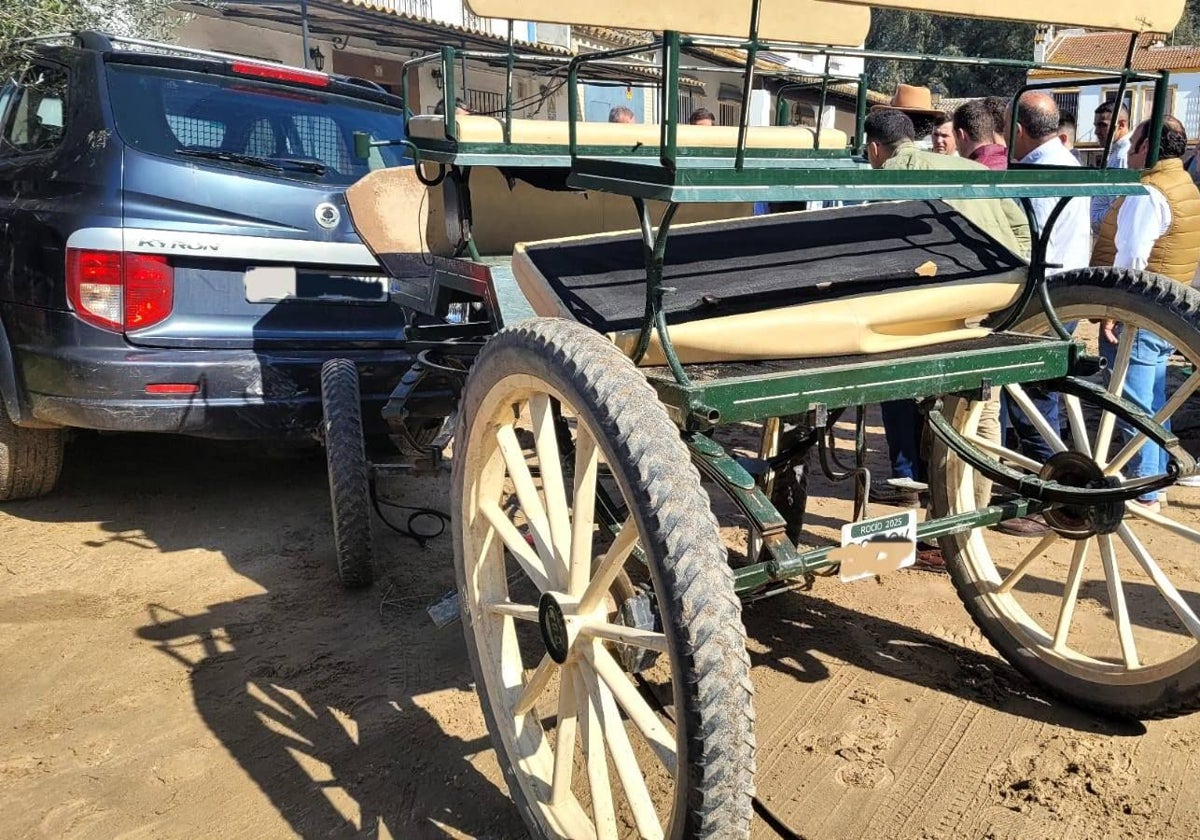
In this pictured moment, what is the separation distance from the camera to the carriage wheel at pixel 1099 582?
2750mm

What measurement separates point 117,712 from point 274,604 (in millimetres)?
833

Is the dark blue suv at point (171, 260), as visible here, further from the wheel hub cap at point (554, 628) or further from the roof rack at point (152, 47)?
the wheel hub cap at point (554, 628)

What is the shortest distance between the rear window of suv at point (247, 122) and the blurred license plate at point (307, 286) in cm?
Result: 47

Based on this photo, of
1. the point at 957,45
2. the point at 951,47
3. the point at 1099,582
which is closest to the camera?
the point at 1099,582

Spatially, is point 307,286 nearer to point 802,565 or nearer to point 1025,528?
point 802,565

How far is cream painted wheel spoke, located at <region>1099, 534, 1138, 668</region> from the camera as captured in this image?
2875 mm

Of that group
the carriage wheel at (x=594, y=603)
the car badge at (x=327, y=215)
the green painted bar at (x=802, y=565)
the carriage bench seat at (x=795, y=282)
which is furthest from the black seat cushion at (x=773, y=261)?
the car badge at (x=327, y=215)

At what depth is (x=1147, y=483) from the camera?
102 inches

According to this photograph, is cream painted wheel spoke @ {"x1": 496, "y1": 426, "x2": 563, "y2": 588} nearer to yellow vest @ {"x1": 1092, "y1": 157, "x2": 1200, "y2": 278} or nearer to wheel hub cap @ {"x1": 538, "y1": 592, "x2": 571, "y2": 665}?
wheel hub cap @ {"x1": 538, "y1": 592, "x2": 571, "y2": 665}

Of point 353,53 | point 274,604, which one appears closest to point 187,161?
point 274,604

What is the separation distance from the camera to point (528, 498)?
7.78 ft

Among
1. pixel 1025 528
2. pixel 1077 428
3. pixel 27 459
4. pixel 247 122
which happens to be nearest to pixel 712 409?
pixel 1077 428

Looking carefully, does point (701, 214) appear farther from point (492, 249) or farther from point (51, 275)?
point (51, 275)

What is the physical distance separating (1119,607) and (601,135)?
2.55 m
